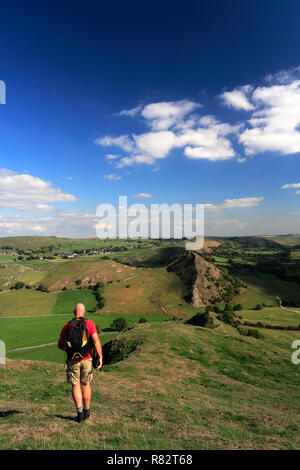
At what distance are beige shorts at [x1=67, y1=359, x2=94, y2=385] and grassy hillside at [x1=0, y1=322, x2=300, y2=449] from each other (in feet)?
5.23

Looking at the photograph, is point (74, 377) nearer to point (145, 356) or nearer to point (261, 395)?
point (261, 395)

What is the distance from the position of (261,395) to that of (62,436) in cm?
2050

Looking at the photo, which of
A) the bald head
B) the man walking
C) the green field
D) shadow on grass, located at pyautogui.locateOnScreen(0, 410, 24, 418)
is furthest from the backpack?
the green field

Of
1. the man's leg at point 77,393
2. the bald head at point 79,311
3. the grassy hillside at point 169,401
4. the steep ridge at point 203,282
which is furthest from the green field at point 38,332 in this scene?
the bald head at point 79,311

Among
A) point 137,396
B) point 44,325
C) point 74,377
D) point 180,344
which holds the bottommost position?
point 44,325

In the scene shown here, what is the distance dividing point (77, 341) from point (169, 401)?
35.7 ft

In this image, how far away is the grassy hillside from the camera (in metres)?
7.98

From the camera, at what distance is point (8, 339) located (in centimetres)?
6500

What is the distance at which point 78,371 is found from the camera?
8.48 m

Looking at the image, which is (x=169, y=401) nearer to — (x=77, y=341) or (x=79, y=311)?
(x=77, y=341)

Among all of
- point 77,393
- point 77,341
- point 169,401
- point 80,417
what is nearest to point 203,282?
point 169,401

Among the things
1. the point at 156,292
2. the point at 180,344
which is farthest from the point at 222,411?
the point at 156,292

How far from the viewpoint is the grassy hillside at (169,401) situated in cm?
798
